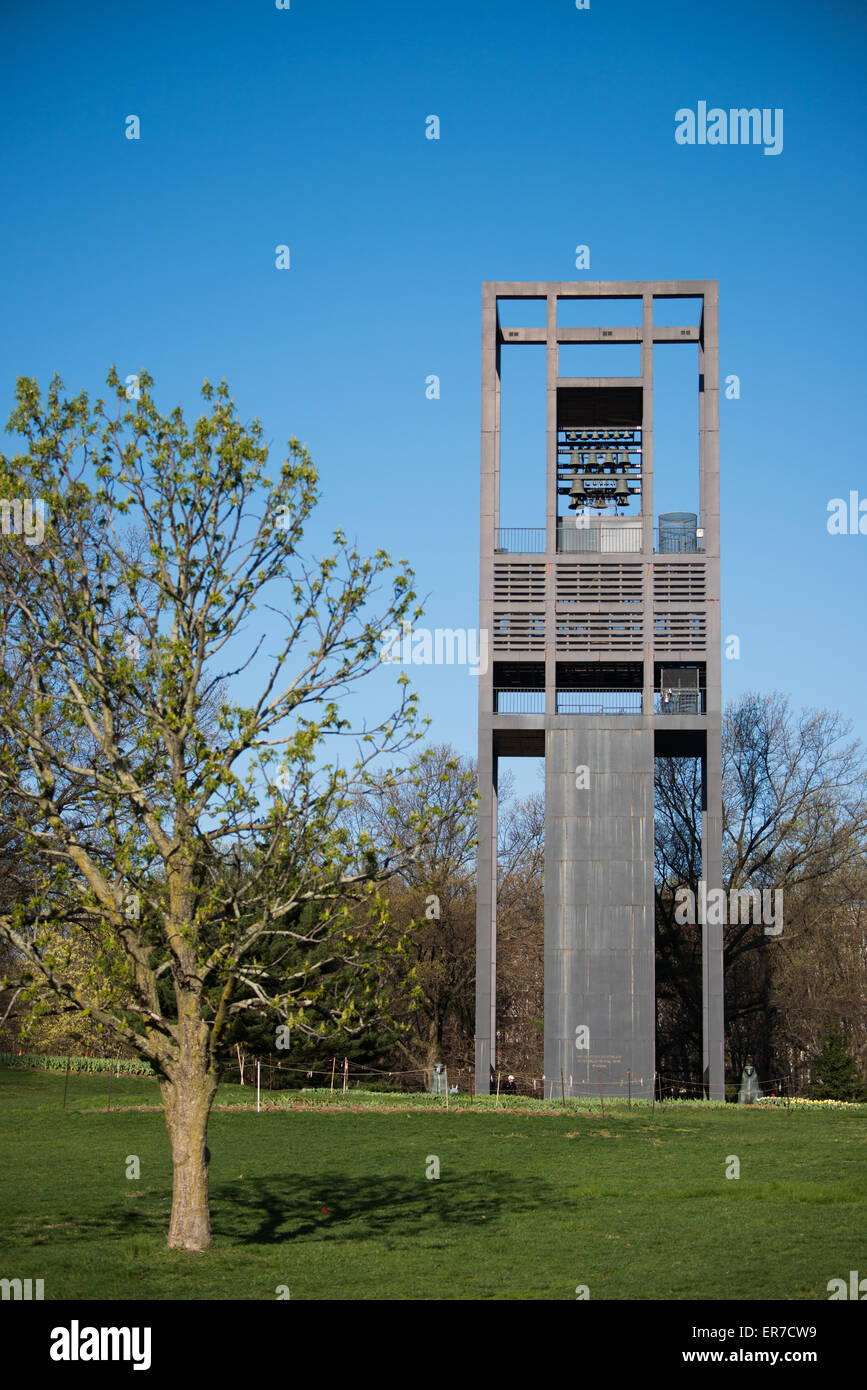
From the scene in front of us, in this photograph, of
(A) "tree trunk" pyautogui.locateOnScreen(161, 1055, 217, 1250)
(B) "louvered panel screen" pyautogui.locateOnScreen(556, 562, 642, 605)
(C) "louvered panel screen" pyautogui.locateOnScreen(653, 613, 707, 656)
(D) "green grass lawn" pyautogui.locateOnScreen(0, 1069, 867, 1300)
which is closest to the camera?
(D) "green grass lawn" pyautogui.locateOnScreen(0, 1069, 867, 1300)

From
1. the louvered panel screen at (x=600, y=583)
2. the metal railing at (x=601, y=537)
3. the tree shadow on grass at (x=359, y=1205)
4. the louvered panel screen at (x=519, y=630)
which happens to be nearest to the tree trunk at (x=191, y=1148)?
the tree shadow on grass at (x=359, y=1205)

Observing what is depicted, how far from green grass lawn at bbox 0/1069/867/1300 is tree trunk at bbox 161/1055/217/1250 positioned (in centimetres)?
29

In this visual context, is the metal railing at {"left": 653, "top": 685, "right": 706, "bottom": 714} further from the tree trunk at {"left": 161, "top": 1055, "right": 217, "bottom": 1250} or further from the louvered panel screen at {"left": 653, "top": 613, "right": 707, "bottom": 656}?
the tree trunk at {"left": 161, "top": 1055, "right": 217, "bottom": 1250}

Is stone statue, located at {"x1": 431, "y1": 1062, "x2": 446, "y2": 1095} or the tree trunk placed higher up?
the tree trunk

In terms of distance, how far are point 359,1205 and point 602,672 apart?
19.9m

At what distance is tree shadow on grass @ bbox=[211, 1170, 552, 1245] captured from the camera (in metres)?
15.3

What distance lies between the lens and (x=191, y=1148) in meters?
13.5

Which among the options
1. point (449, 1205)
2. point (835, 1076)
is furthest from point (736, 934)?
point (449, 1205)

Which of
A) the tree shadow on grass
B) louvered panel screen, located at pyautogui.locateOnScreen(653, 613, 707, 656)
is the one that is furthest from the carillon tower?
the tree shadow on grass

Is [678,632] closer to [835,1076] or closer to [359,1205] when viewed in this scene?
[835,1076]

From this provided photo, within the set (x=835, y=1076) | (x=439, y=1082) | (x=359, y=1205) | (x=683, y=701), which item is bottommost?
(x=835, y=1076)
